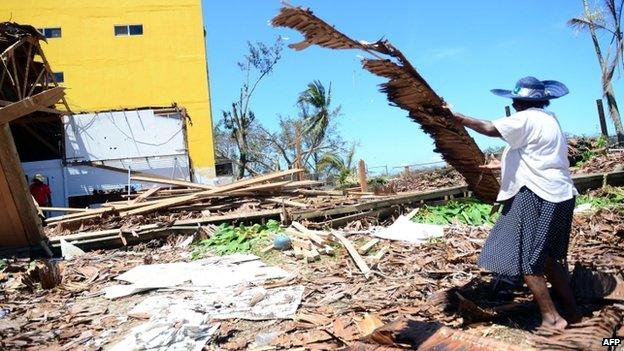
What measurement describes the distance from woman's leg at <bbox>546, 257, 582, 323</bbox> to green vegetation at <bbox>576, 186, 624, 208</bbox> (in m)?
6.95

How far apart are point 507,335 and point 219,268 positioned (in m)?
3.93

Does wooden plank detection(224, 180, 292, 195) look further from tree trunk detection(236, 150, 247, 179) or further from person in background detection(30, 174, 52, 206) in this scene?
tree trunk detection(236, 150, 247, 179)

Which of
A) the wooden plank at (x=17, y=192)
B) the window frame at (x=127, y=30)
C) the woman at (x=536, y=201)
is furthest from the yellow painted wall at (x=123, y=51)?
the woman at (x=536, y=201)

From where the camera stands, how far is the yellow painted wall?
25531mm

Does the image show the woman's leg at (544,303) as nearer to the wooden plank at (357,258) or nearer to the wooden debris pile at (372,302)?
the wooden debris pile at (372,302)

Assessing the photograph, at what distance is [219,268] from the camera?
619 cm

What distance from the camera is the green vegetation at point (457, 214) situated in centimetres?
864

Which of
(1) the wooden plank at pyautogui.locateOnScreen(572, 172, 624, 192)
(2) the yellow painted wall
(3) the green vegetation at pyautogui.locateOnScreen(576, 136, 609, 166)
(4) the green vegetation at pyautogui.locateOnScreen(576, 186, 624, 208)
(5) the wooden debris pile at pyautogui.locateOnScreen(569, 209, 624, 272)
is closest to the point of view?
(5) the wooden debris pile at pyautogui.locateOnScreen(569, 209, 624, 272)

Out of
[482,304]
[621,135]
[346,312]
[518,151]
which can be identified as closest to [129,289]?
[346,312]

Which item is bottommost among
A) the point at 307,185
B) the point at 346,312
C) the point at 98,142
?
the point at 346,312

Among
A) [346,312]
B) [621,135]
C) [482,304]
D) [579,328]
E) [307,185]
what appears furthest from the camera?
[621,135]

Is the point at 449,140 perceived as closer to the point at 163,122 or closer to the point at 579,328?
the point at 579,328

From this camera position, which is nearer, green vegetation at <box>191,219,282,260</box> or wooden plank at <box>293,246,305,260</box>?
wooden plank at <box>293,246,305,260</box>

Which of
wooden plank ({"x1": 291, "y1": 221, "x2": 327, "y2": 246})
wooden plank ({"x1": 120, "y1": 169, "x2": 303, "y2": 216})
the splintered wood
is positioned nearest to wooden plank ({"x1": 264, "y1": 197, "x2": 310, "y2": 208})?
wooden plank ({"x1": 120, "y1": 169, "x2": 303, "y2": 216})
